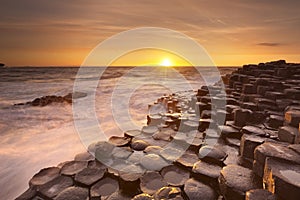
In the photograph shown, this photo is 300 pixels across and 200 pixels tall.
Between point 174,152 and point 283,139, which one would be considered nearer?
point 283,139

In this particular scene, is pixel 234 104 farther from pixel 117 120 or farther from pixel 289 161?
pixel 117 120

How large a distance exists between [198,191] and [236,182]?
0.49 metres

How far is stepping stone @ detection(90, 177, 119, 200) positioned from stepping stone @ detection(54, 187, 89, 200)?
0.09 m

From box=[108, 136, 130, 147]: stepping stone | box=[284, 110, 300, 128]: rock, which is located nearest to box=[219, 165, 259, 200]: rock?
box=[284, 110, 300, 128]: rock

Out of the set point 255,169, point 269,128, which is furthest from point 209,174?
point 269,128

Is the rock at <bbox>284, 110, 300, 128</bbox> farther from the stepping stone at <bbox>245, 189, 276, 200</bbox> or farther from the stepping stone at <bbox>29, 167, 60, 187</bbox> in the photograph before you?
the stepping stone at <bbox>29, 167, 60, 187</bbox>

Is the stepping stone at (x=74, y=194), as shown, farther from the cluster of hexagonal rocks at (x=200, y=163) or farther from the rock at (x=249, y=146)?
the rock at (x=249, y=146)

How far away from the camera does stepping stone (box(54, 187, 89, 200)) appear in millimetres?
2754

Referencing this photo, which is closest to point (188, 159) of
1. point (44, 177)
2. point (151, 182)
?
point (151, 182)

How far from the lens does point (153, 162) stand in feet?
10.7

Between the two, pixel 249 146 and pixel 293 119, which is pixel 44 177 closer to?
pixel 249 146

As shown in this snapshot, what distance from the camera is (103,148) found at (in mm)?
3805

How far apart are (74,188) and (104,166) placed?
0.64 m

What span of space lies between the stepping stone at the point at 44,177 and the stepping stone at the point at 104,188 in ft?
2.96
